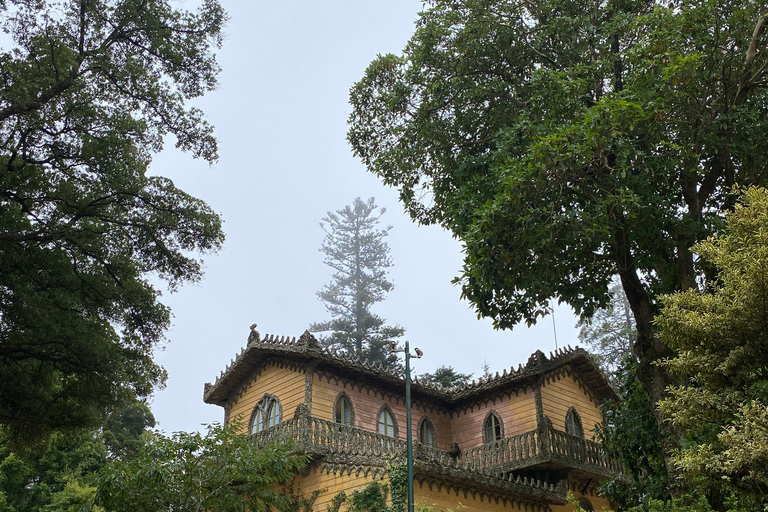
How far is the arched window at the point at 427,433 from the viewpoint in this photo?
23859 mm

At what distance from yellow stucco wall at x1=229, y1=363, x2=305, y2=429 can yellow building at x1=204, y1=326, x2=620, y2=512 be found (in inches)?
1.4

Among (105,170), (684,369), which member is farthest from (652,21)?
(105,170)

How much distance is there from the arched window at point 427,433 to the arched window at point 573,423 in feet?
14.7

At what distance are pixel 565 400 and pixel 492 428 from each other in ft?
8.79

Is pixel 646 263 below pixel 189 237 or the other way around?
below

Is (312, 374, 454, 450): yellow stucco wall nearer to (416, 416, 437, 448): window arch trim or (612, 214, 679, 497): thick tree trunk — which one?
(416, 416, 437, 448): window arch trim

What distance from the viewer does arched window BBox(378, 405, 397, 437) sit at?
22978 mm

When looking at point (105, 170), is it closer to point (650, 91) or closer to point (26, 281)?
point (26, 281)

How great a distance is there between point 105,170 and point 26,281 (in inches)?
124

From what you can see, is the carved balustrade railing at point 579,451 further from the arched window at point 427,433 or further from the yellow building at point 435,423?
the arched window at point 427,433

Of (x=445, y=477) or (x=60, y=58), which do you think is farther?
(x=445, y=477)

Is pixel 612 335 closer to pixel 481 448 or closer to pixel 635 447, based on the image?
pixel 481 448

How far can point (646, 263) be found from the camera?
15445 mm

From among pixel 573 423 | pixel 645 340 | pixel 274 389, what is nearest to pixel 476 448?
pixel 573 423
